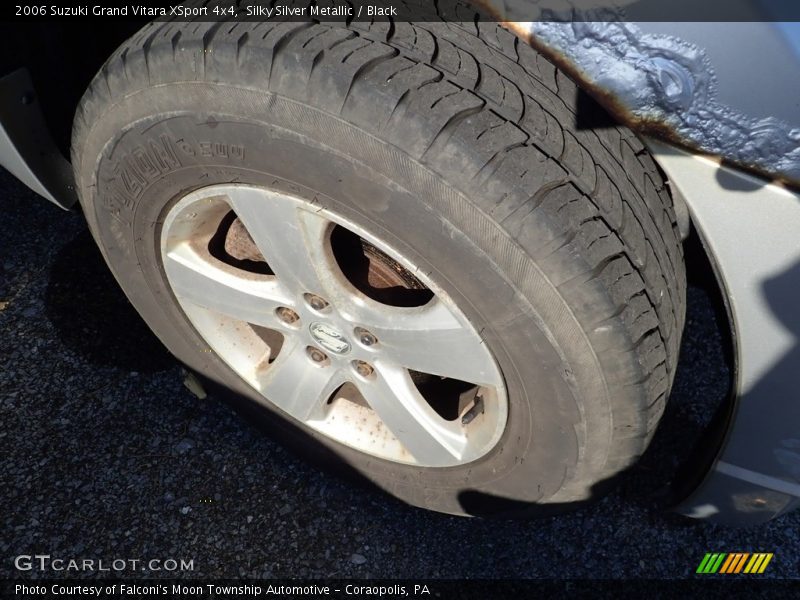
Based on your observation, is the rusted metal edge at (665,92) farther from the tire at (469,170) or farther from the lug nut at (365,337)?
the lug nut at (365,337)

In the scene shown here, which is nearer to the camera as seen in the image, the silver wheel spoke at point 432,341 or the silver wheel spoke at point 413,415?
the silver wheel spoke at point 432,341

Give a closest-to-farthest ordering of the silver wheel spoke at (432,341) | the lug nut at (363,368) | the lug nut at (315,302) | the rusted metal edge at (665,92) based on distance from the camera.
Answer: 1. the rusted metal edge at (665,92)
2. the silver wheel spoke at (432,341)
3. the lug nut at (315,302)
4. the lug nut at (363,368)

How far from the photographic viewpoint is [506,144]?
1.13 m

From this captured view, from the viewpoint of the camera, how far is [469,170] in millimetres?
1114

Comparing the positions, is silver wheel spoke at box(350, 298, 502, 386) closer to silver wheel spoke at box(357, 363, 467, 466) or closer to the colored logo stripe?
silver wheel spoke at box(357, 363, 467, 466)

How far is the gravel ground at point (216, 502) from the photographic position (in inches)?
70.3

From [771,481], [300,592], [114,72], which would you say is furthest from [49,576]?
[771,481]

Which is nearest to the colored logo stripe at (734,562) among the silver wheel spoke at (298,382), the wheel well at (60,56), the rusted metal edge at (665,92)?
the silver wheel spoke at (298,382)

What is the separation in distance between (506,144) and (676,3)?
30 cm

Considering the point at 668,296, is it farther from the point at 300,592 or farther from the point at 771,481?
the point at 300,592

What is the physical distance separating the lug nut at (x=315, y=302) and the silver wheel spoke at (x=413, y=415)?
18cm

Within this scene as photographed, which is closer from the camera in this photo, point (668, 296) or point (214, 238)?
point (668, 296)

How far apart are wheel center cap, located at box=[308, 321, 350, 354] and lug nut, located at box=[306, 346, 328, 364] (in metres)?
0.06

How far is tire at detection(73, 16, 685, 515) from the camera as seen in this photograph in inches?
44.5
